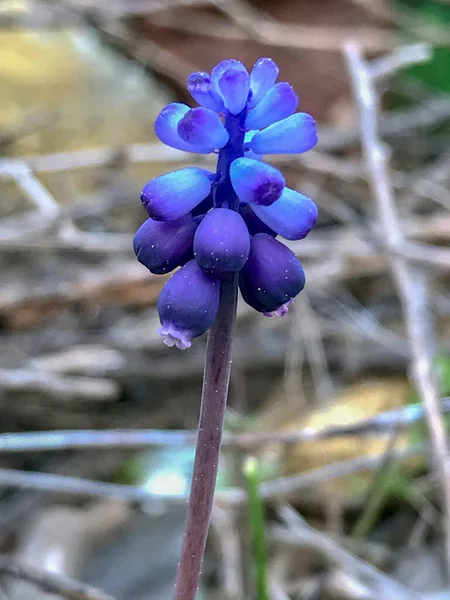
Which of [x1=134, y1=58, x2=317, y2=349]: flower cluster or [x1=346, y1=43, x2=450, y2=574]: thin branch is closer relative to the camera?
Result: [x1=134, y1=58, x2=317, y2=349]: flower cluster

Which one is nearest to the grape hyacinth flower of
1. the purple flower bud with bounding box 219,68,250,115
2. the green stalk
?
the purple flower bud with bounding box 219,68,250,115

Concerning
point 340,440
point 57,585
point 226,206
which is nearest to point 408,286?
point 340,440

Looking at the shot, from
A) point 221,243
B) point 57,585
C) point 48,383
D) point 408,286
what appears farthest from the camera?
point 408,286

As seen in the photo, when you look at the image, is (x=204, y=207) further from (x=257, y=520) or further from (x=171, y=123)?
(x=257, y=520)

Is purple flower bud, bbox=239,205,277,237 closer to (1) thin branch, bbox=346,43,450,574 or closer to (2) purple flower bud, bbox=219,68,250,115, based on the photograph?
(2) purple flower bud, bbox=219,68,250,115

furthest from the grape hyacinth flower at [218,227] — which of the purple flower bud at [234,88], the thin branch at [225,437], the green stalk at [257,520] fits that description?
the thin branch at [225,437]
